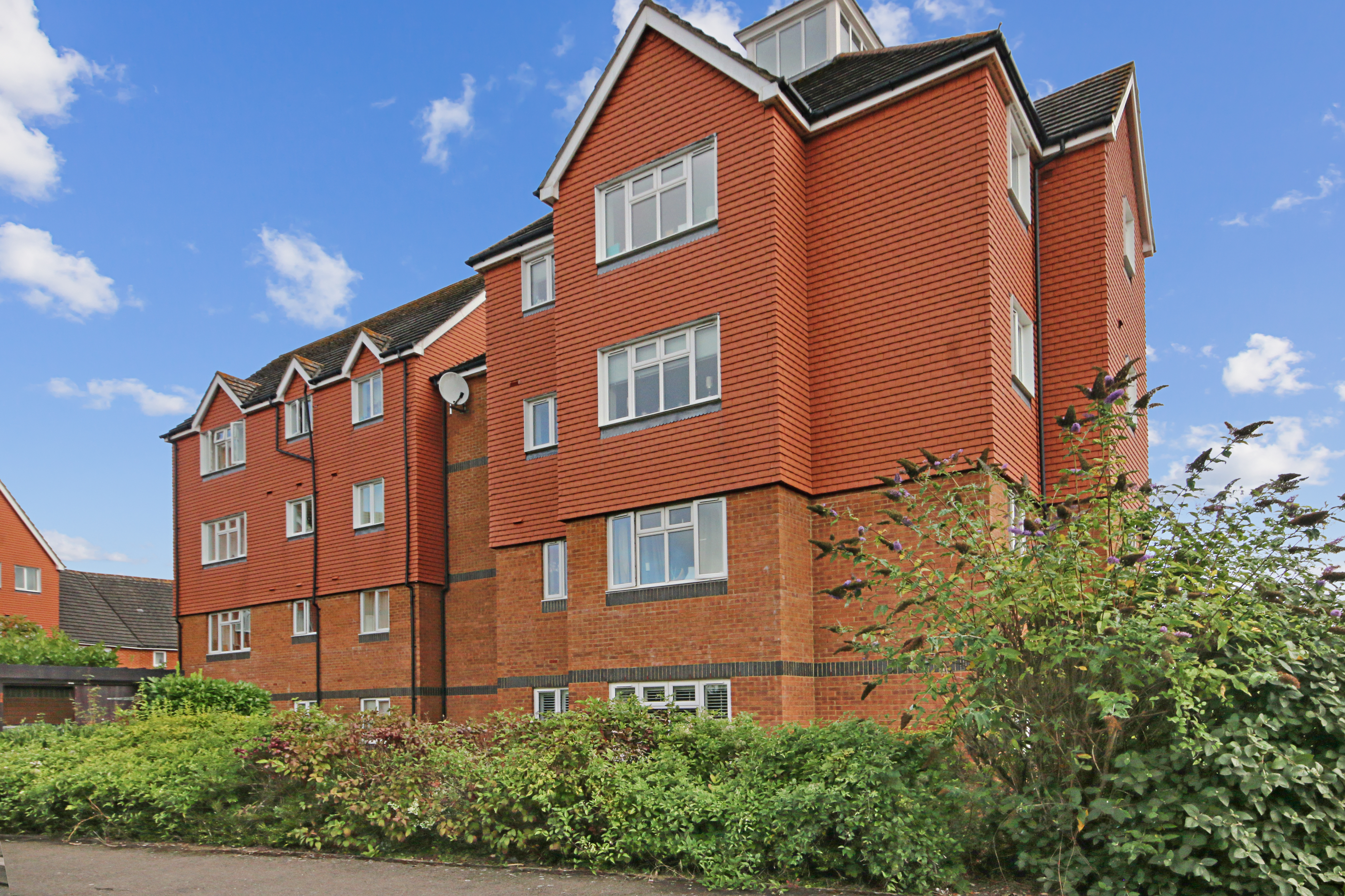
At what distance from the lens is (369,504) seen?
2520 centimetres

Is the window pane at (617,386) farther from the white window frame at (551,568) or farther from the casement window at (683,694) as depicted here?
the casement window at (683,694)

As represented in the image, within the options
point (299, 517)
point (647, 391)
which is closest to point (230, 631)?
point (299, 517)

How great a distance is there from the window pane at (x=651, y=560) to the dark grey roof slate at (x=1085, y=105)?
29.0 feet

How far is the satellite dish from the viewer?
76.3 ft

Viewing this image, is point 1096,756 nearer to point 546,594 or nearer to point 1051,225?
point 1051,225

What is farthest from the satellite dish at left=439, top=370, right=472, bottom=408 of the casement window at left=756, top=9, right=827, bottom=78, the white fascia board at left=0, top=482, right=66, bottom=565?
the white fascia board at left=0, top=482, right=66, bottom=565

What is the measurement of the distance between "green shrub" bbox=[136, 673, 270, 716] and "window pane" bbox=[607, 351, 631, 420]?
1004 centimetres

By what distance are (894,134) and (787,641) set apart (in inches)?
291

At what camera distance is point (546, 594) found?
61.2 feet

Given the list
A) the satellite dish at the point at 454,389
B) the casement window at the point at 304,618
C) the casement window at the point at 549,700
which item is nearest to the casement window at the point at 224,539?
the casement window at the point at 304,618

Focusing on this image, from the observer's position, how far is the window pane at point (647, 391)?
15.8 metres

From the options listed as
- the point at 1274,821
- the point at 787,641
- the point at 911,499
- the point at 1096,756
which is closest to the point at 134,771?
the point at 787,641

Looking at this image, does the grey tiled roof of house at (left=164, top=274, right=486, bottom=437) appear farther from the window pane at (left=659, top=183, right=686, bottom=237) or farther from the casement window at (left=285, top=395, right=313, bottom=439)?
the window pane at (left=659, top=183, right=686, bottom=237)

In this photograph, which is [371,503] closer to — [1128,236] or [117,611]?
[1128,236]
